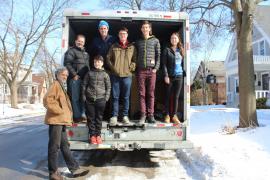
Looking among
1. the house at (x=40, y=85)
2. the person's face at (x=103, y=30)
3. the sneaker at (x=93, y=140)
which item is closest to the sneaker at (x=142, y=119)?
the sneaker at (x=93, y=140)

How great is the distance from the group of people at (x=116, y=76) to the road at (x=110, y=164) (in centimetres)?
79

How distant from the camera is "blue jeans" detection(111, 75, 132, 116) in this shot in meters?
7.98

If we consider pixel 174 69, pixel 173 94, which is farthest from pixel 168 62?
pixel 173 94

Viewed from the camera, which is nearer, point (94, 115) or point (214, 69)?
point (94, 115)

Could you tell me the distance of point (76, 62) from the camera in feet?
26.2

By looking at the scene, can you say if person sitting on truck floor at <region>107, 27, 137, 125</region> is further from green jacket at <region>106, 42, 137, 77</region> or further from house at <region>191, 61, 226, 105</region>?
house at <region>191, 61, 226, 105</region>

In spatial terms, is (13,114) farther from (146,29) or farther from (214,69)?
(214,69)

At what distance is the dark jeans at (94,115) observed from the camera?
770 centimetres

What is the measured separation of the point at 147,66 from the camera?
789 centimetres

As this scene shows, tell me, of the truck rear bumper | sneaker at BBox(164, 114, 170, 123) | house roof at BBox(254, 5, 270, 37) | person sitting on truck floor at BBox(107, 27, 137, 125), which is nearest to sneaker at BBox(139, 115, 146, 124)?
person sitting on truck floor at BBox(107, 27, 137, 125)

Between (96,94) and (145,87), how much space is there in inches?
40.0

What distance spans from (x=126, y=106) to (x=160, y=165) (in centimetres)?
151

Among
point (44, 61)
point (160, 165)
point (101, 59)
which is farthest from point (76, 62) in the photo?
point (44, 61)

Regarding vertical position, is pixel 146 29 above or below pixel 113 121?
above
